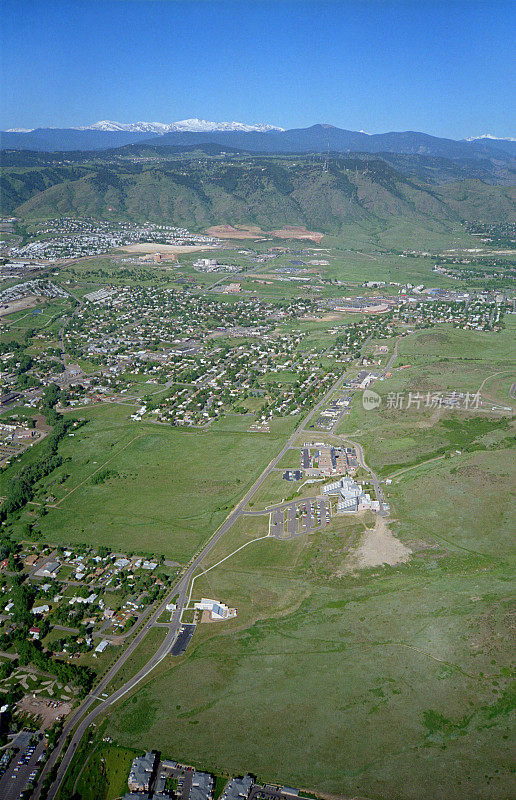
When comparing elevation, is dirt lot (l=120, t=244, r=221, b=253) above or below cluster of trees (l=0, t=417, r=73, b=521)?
above

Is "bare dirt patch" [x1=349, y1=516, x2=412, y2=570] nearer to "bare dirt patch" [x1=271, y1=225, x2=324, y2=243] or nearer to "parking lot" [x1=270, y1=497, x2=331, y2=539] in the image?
"parking lot" [x1=270, y1=497, x2=331, y2=539]

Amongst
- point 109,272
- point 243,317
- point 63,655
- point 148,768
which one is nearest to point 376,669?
point 148,768

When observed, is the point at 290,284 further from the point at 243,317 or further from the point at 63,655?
the point at 63,655

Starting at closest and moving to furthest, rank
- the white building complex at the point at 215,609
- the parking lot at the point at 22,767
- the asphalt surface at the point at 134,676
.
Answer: the parking lot at the point at 22,767 → the asphalt surface at the point at 134,676 → the white building complex at the point at 215,609

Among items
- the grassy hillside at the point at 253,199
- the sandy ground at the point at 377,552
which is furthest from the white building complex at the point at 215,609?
the grassy hillside at the point at 253,199

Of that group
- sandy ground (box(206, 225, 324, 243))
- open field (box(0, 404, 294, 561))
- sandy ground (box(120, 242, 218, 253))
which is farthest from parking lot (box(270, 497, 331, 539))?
sandy ground (box(206, 225, 324, 243))

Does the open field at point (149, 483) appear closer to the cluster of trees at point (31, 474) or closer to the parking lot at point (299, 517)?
the cluster of trees at point (31, 474)
